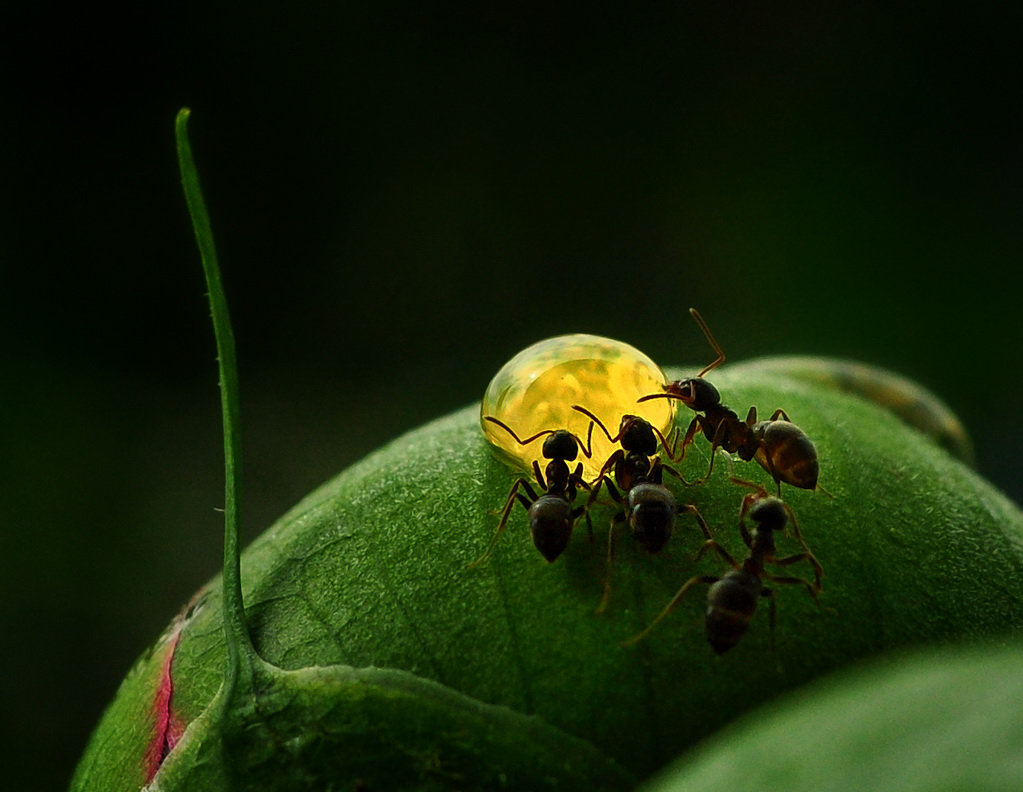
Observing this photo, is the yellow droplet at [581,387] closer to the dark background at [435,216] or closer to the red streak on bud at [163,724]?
the red streak on bud at [163,724]

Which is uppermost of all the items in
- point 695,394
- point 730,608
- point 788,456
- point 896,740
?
point 695,394

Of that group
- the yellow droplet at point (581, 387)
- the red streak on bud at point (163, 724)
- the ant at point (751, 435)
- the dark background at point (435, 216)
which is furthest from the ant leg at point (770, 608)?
the dark background at point (435, 216)

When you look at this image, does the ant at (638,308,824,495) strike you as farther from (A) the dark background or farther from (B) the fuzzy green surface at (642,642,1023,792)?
(A) the dark background

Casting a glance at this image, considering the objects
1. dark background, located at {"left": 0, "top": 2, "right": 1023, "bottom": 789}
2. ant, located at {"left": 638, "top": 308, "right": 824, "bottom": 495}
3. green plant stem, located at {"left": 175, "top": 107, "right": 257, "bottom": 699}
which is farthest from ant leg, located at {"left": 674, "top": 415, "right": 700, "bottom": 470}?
dark background, located at {"left": 0, "top": 2, "right": 1023, "bottom": 789}

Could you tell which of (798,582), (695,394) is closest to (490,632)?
(798,582)

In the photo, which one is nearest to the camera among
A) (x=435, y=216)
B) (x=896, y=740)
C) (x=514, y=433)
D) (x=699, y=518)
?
(x=896, y=740)

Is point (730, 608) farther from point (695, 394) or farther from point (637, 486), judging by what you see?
point (695, 394)
